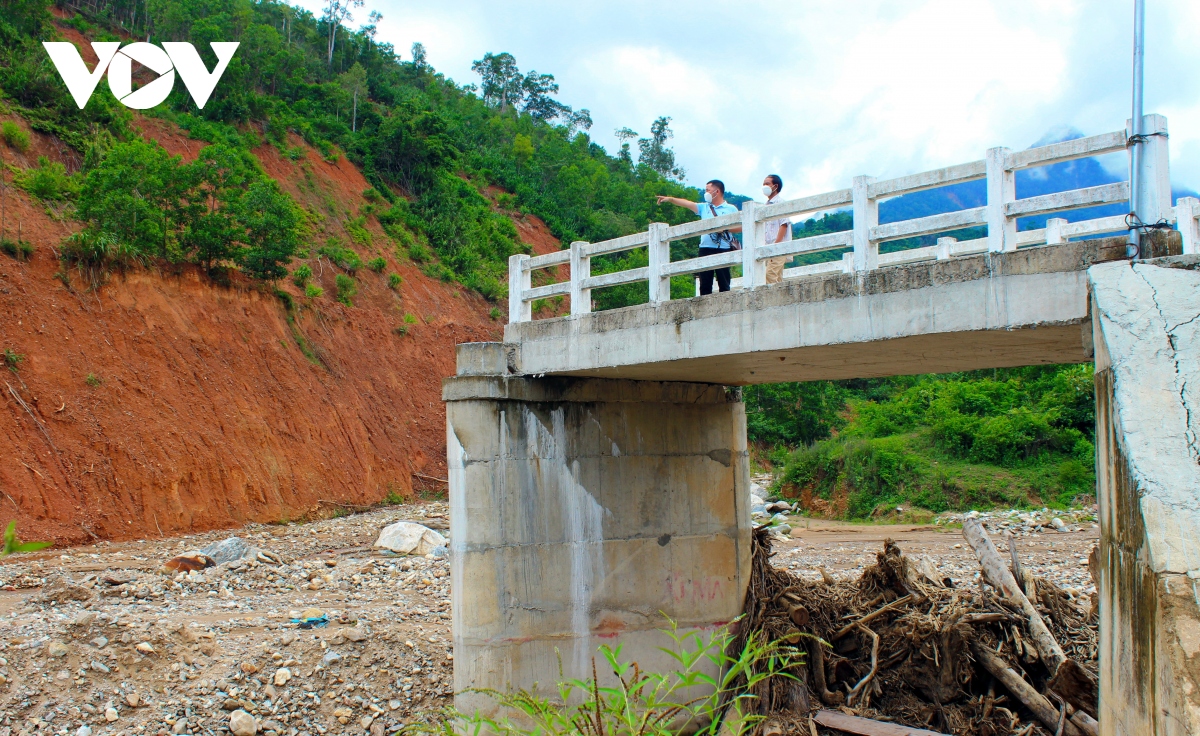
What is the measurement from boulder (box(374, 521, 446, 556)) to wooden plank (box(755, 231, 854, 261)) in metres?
11.8

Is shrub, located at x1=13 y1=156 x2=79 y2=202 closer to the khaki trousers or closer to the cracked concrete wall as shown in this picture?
the khaki trousers

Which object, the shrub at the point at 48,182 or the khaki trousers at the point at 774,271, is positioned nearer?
the khaki trousers at the point at 774,271

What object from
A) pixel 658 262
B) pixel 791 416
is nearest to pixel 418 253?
pixel 791 416

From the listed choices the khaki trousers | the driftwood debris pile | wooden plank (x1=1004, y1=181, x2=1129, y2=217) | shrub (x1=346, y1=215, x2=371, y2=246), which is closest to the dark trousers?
the khaki trousers

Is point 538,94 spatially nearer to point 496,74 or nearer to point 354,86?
point 496,74

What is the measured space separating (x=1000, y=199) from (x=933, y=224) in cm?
52

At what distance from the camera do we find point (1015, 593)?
1030cm

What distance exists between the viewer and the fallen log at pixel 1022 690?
8.82m

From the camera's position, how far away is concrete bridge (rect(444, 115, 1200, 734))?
5.36 meters

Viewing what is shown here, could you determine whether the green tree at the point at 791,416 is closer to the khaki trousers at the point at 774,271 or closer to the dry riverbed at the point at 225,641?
the dry riverbed at the point at 225,641

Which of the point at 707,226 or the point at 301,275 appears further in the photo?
the point at 301,275

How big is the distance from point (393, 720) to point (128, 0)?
40.2 metres

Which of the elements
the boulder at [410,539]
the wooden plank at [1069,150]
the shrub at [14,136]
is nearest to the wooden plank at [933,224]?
the wooden plank at [1069,150]

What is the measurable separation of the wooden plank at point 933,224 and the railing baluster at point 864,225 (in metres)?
0.07
